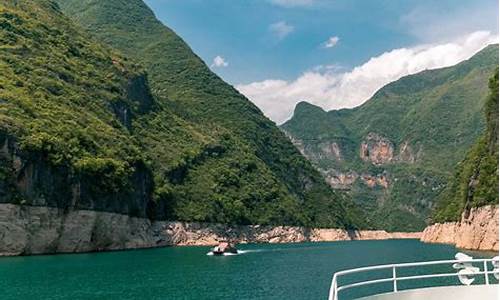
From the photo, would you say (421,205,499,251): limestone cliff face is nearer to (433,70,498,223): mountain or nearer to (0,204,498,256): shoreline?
(0,204,498,256): shoreline

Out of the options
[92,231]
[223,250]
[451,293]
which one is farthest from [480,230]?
[451,293]

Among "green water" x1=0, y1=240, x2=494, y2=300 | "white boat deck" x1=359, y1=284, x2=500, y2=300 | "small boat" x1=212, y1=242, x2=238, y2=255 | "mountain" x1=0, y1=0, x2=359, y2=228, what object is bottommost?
"small boat" x1=212, y1=242, x2=238, y2=255

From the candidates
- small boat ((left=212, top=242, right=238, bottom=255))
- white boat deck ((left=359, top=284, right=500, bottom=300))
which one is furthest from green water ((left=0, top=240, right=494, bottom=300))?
white boat deck ((left=359, top=284, right=500, bottom=300))

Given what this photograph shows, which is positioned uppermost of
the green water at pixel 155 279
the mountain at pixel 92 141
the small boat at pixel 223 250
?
the mountain at pixel 92 141

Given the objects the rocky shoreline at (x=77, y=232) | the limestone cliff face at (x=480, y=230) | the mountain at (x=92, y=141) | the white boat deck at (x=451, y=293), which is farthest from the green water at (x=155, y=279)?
the white boat deck at (x=451, y=293)

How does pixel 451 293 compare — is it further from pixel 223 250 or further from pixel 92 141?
pixel 92 141

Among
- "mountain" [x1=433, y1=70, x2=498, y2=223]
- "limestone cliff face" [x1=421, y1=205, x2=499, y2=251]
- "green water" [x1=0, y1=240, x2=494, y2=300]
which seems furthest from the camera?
"mountain" [x1=433, y1=70, x2=498, y2=223]

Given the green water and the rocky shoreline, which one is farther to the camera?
the rocky shoreline

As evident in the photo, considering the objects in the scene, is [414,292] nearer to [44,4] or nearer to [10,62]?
[10,62]

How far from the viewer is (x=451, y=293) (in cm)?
1505

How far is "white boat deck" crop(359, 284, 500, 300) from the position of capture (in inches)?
583

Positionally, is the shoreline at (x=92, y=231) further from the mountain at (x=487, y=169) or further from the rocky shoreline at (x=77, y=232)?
the mountain at (x=487, y=169)

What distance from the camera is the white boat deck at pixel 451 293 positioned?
48.6 ft

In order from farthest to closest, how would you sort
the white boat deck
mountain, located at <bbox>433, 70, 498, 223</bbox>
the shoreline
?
mountain, located at <bbox>433, 70, 498, 223</bbox>, the shoreline, the white boat deck
